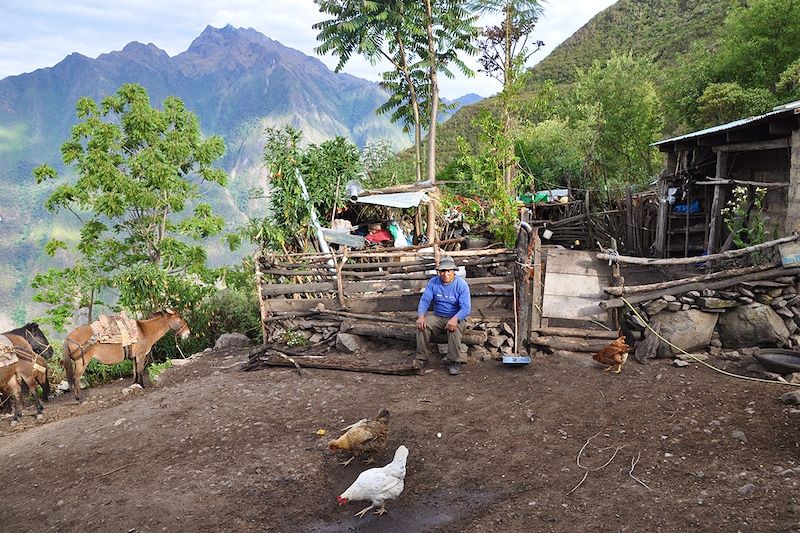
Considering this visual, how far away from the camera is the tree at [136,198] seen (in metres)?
13.0

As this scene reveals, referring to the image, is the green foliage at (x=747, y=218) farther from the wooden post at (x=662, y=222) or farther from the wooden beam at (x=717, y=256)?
the wooden post at (x=662, y=222)

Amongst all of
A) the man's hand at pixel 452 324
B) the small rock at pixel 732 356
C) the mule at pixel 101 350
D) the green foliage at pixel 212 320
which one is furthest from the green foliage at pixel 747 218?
the green foliage at pixel 212 320

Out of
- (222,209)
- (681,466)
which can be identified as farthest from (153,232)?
(222,209)

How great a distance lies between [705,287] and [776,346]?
39.4 inches

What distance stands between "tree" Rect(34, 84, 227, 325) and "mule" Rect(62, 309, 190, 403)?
351 centimetres

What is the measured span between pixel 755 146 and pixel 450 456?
25.5 ft

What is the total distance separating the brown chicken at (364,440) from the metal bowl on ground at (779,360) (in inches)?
169

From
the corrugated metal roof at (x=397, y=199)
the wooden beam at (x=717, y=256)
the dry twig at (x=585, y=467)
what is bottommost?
the dry twig at (x=585, y=467)

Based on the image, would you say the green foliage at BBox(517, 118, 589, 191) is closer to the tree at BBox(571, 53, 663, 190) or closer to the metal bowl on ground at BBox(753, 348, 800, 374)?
the tree at BBox(571, 53, 663, 190)

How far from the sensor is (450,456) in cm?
478

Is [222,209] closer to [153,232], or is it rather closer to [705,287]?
[153,232]

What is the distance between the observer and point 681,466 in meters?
4.15

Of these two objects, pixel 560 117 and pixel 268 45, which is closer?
pixel 560 117

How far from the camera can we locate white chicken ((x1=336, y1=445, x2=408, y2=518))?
3883mm
